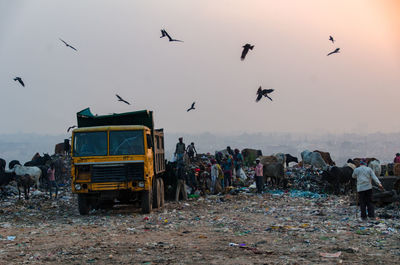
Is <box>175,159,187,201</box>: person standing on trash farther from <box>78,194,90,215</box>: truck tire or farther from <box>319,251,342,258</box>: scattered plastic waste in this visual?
<box>319,251,342,258</box>: scattered plastic waste

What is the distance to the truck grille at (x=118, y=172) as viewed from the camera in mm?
12578

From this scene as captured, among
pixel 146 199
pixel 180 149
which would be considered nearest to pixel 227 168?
pixel 180 149

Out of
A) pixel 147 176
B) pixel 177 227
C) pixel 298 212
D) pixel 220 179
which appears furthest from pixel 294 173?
pixel 177 227

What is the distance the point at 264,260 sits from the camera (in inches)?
269

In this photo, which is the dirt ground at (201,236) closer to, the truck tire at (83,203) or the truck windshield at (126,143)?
the truck tire at (83,203)

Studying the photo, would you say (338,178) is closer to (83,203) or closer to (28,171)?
(83,203)

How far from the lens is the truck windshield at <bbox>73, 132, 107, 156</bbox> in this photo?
503 inches

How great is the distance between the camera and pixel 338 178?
19.4 metres

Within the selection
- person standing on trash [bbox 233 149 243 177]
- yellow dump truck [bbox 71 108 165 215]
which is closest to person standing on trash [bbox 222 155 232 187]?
person standing on trash [bbox 233 149 243 177]

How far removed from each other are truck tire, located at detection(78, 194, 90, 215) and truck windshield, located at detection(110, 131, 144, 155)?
1.35 metres

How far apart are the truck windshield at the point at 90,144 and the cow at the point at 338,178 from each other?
1001 centimetres

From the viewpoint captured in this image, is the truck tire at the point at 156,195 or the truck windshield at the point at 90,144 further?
the truck tire at the point at 156,195

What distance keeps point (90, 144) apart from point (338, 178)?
10354 mm

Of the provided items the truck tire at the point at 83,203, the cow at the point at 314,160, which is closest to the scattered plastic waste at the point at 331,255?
the truck tire at the point at 83,203
